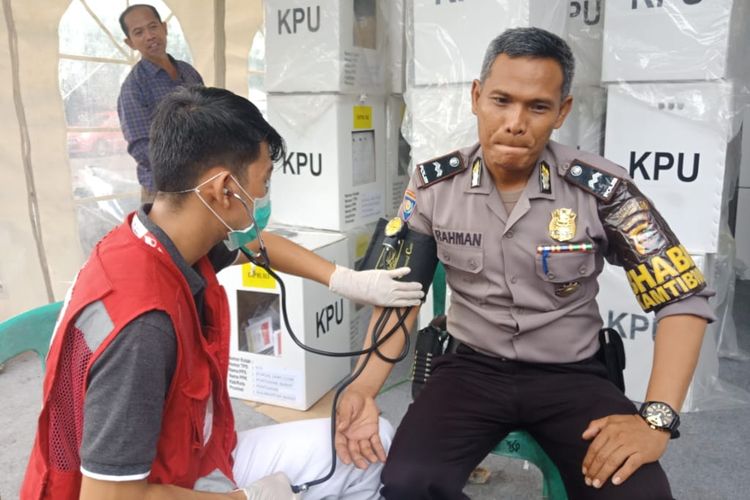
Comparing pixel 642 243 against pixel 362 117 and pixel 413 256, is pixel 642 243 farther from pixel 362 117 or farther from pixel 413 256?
pixel 362 117

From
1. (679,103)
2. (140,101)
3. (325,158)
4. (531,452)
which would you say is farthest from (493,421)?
(140,101)

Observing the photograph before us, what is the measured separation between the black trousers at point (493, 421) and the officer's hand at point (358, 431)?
0.05 metres

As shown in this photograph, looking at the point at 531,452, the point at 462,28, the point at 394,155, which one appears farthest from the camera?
the point at 394,155

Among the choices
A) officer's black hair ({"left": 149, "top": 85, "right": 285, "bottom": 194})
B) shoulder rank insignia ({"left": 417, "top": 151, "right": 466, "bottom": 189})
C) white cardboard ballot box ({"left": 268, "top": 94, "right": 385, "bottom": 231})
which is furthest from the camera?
white cardboard ballot box ({"left": 268, "top": 94, "right": 385, "bottom": 231})

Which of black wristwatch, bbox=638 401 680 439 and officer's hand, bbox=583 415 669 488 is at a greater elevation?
black wristwatch, bbox=638 401 680 439

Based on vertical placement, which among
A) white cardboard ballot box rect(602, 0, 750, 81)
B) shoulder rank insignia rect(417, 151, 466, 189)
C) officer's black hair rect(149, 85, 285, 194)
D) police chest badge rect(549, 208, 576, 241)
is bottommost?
police chest badge rect(549, 208, 576, 241)

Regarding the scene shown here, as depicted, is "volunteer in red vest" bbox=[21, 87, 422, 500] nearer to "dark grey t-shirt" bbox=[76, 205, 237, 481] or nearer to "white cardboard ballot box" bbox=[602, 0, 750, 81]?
"dark grey t-shirt" bbox=[76, 205, 237, 481]

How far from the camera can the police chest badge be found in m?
1.40

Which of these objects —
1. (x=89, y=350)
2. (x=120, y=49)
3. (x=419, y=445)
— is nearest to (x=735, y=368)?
(x=419, y=445)

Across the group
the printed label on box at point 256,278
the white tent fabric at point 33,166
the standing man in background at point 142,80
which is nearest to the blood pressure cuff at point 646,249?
the printed label on box at point 256,278

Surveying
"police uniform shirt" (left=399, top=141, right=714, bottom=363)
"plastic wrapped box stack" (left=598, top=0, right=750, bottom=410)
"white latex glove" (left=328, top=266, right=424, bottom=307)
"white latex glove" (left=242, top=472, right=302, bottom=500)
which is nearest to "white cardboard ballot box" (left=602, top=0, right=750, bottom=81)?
"plastic wrapped box stack" (left=598, top=0, right=750, bottom=410)

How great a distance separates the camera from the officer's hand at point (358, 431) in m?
1.30

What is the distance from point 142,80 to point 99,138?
71 centimetres

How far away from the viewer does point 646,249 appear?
1319 millimetres
